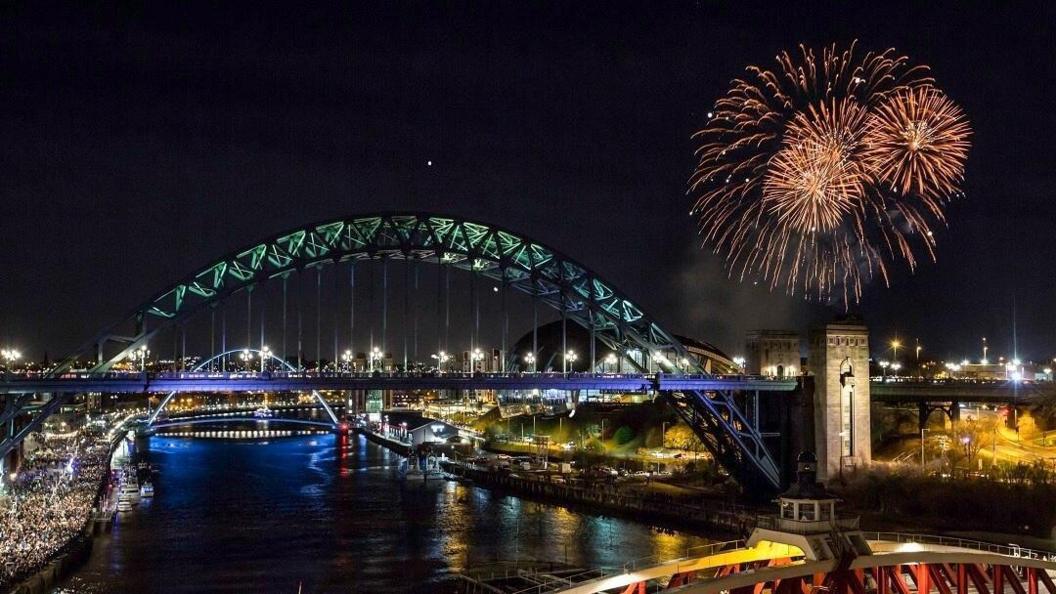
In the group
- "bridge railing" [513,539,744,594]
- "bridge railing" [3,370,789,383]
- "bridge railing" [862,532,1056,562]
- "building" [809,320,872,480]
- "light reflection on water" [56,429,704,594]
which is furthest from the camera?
"building" [809,320,872,480]

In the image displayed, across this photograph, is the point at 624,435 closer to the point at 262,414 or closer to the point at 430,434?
the point at 430,434

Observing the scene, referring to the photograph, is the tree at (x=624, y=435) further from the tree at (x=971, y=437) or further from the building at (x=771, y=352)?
the tree at (x=971, y=437)

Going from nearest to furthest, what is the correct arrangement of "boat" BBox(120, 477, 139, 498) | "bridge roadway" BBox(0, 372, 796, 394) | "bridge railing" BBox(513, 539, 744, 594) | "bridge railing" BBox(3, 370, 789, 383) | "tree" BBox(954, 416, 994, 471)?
"bridge railing" BBox(513, 539, 744, 594) → "bridge roadway" BBox(0, 372, 796, 394) → "bridge railing" BBox(3, 370, 789, 383) → "tree" BBox(954, 416, 994, 471) → "boat" BBox(120, 477, 139, 498)

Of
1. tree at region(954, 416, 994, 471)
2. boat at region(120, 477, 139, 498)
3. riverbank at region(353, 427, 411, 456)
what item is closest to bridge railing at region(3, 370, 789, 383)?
tree at region(954, 416, 994, 471)

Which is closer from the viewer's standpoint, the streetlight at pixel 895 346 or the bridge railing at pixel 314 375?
the bridge railing at pixel 314 375

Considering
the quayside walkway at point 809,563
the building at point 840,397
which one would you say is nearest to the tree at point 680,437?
the building at point 840,397

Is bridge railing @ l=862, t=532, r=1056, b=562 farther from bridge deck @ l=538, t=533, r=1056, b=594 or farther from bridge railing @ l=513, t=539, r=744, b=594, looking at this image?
bridge railing @ l=513, t=539, r=744, b=594

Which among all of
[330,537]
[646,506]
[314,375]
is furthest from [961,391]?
[314,375]
